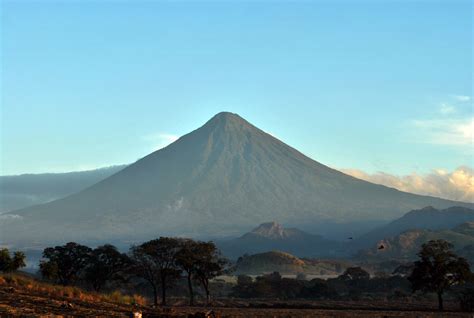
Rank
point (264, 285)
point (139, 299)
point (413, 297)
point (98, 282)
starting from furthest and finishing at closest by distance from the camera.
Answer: point (264, 285) → point (413, 297) → point (98, 282) → point (139, 299)

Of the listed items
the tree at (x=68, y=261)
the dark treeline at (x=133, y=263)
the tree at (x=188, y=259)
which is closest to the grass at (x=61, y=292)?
the tree at (x=188, y=259)

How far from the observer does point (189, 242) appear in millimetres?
92000

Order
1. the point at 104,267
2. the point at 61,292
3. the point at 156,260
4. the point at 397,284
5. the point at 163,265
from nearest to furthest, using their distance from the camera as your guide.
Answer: the point at 61,292, the point at 104,267, the point at 156,260, the point at 163,265, the point at 397,284

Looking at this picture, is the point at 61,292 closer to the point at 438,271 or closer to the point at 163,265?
the point at 163,265

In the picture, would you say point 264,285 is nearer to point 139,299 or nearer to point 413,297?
point 413,297

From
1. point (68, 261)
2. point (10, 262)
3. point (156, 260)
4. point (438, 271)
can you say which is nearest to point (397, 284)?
point (438, 271)

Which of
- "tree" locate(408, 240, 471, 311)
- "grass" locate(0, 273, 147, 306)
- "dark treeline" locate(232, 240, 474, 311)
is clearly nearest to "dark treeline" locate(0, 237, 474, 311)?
"tree" locate(408, 240, 471, 311)

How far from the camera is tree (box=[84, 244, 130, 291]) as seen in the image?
85.1 m

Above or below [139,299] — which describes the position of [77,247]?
above

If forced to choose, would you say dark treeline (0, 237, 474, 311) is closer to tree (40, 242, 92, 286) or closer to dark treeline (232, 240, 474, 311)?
tree (40, 242, 92, 286)

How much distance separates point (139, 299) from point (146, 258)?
3886 cm

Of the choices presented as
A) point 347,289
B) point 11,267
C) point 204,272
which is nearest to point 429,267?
point 204,272

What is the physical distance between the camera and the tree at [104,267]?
85125 mm

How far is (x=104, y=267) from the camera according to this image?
8581 centimetres
